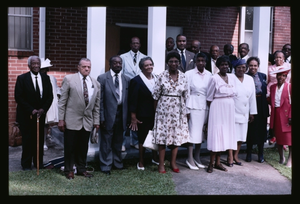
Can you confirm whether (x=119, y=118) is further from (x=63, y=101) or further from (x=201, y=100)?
(x=201, y=100)

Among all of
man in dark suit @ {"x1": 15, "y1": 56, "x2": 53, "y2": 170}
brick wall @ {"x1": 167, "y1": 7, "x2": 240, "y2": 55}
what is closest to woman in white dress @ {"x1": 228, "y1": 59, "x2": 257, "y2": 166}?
man in dark suit @ {"x1": 15, "y1": 56, "x2": 53, "y2": 170}

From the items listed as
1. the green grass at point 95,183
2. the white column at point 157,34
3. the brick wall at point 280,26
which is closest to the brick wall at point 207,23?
the brick wall at point 280,26

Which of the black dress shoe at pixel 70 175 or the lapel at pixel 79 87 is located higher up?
the lapel at pixel 79 87

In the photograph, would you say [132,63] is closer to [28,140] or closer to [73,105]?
[73,105]

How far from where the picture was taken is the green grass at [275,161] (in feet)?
20.4

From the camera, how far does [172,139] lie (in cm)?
587

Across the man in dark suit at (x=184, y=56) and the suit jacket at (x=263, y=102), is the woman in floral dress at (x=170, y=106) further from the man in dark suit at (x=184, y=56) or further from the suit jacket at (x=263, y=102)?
the suit jacket at (x=263, y=102)

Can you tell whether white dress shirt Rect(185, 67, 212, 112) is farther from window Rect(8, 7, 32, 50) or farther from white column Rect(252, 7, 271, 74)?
window Rect(8, 7, 32, 50)

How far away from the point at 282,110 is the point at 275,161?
1036mm

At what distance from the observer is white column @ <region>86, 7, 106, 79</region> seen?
6328 mm

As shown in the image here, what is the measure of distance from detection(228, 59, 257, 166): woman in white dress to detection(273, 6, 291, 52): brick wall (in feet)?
14.5

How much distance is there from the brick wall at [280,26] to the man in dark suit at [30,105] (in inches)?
275
